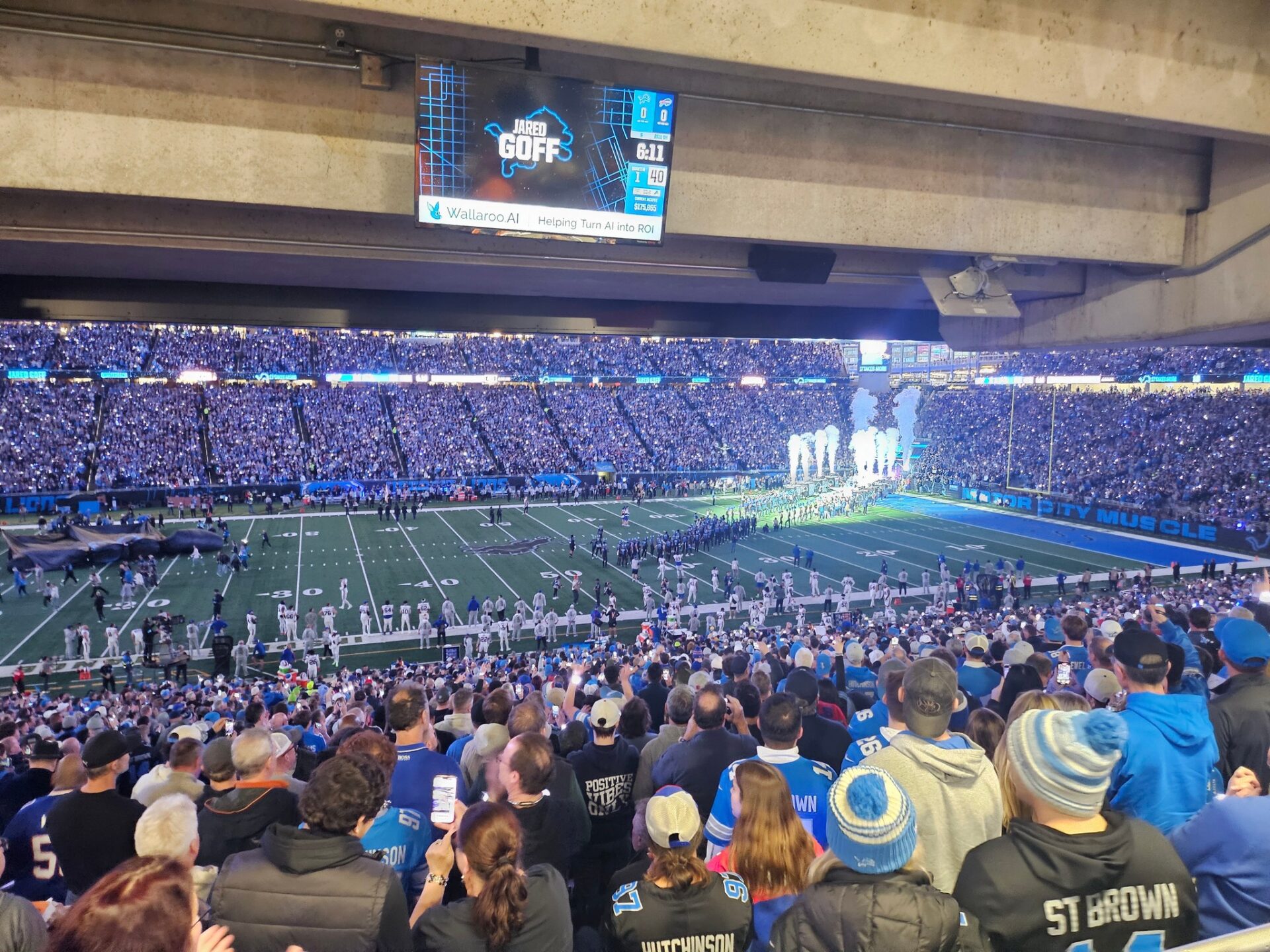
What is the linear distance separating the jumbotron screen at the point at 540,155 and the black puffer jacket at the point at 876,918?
178 inches

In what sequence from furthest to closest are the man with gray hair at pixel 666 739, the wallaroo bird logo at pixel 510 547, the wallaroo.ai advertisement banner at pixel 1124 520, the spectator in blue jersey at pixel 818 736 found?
the wallaroo.ai advertisement banner at pixel 1124 520, the wallaroo bird logo at pixel 510 547, the spectator in blue jersey at pixel 818 736, the man with gray hair at pixel 666 739

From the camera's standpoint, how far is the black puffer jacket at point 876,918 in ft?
7.28

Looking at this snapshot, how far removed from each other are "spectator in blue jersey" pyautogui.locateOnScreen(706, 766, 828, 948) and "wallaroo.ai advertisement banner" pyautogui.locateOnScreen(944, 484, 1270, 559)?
119 feet

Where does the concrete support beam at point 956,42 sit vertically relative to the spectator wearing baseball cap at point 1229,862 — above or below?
above

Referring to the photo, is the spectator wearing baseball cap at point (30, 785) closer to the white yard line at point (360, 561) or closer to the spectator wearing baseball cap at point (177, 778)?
the spectator wearing baseball cap at point (177, 778)

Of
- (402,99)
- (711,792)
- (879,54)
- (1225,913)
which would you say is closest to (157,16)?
(402,99)

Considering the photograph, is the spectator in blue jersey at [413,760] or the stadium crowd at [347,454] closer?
the spectator in blue jersey at [413,760]

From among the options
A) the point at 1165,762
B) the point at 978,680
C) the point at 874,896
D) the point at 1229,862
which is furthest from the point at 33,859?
the point at 978,680

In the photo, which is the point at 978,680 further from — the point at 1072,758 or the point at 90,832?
the point at 90,832

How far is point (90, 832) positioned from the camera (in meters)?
3.85

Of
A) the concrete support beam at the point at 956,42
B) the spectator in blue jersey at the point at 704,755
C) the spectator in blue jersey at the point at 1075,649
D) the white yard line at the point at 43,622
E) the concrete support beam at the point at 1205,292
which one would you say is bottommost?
the white yard line at the point at 43,622

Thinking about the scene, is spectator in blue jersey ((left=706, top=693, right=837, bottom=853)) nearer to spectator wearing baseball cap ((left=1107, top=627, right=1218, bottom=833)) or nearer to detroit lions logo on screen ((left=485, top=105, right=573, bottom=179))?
spectator wearing baseball cap ((left=1107, top=627, right=1218, bottom=833))

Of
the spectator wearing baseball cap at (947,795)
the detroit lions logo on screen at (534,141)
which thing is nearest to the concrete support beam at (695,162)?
the detroit lions logo on screen at (534,141)

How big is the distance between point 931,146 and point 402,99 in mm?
3946
